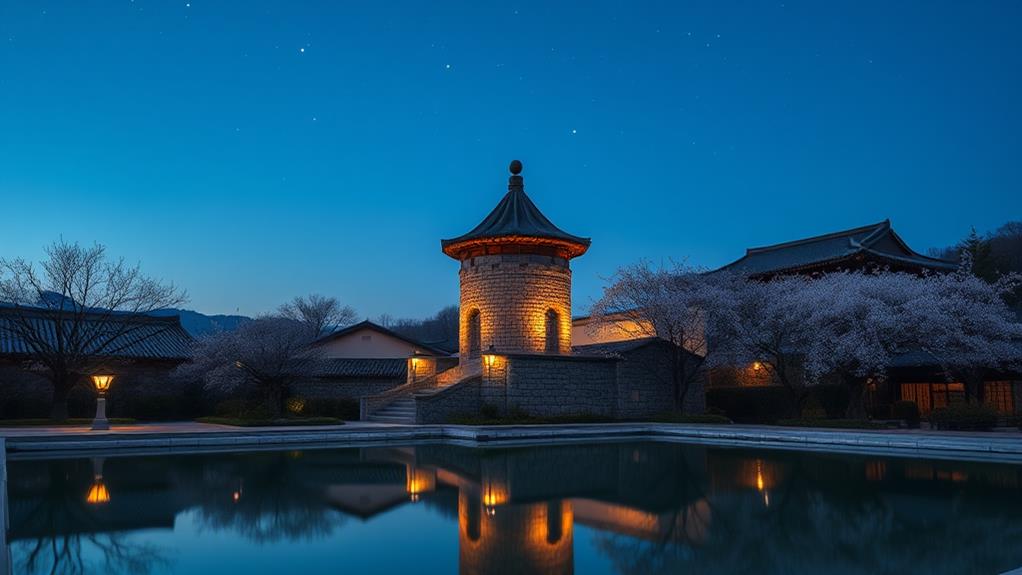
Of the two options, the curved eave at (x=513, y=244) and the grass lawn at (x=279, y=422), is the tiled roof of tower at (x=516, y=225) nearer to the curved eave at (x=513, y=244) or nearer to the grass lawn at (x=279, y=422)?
the curved eave at (x=513, y=244)

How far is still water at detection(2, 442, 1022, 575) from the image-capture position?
655cm

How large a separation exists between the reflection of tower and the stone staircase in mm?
15868

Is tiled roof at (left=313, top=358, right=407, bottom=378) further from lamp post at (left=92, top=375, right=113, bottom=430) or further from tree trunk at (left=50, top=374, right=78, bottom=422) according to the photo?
lamp post at (left=92, top=375, right=113, bottom=430)

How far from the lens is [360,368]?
3266 centimetres

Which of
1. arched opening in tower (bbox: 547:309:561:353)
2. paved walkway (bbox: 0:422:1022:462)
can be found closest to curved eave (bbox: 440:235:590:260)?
arched opening in tower (bbox: 547:309:561:353)

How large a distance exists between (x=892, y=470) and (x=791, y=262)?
21.9 metres

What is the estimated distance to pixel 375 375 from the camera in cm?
3238

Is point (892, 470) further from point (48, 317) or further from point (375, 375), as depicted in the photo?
point (48, 317)

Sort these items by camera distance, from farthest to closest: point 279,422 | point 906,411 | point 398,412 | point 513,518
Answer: point 398,412, point 906,411, point 279,422, point 513,518

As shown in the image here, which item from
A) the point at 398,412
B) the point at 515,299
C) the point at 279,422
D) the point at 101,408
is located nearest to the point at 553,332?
the point at 515,299

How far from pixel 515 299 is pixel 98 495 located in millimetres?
19182

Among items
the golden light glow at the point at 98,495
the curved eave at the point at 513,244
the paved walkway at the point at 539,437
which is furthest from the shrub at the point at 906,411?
the golden light glow at the point at 98,495

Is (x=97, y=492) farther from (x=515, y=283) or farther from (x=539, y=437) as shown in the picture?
(x=515, y=283)

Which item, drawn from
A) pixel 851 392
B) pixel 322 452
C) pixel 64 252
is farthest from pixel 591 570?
pixel 64 252
